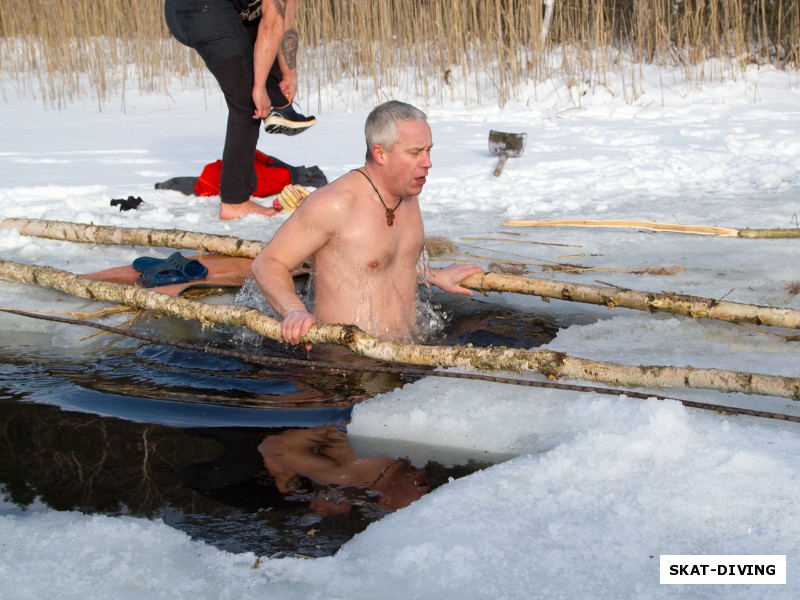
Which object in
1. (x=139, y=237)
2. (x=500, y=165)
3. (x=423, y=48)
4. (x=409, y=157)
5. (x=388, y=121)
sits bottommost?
(x=139, y=237)

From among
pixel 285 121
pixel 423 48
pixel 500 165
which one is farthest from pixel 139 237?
pixel 423 48

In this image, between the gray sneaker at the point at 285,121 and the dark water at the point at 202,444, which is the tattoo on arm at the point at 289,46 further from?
the dark water at the point at 202,444

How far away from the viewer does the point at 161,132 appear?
9.44 metres

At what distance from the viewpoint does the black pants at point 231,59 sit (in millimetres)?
5465

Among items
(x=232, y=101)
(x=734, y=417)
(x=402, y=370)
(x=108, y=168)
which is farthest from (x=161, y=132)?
(x=734, y=417)

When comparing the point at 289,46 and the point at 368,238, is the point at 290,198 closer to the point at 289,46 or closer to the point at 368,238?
the point at 289,46

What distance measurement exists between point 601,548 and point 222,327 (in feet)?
8.17

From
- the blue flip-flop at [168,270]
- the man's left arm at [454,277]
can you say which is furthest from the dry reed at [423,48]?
the man's left arm at [454,277]

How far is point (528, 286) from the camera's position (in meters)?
4.11

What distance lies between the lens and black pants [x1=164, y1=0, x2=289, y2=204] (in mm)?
5465

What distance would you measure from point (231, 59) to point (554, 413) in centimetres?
340

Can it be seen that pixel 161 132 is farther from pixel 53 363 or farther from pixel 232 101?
pixel 53 363

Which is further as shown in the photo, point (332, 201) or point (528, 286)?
point (528, 286)

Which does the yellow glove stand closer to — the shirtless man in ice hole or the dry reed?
the shirtless man in ice hole
